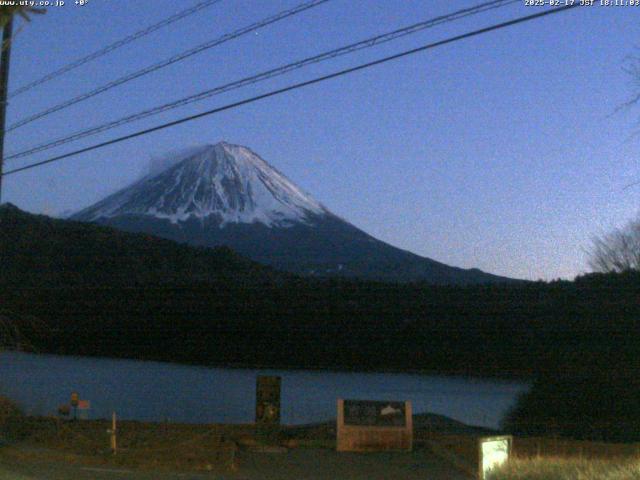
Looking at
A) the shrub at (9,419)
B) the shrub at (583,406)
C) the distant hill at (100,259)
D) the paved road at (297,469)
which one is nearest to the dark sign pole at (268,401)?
the paved road at (297,469)

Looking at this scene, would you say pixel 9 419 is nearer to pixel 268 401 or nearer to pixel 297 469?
pixel 268 401

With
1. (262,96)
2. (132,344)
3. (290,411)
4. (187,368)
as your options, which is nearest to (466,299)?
(290,411)

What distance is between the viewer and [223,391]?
20.5 meters

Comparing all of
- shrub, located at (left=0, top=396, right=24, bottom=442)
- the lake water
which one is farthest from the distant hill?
shrub, located at (left=0, top=396, right=24, bottom=442)

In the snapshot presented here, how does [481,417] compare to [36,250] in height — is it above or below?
below

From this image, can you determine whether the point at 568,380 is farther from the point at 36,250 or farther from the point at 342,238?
the point at 342,238

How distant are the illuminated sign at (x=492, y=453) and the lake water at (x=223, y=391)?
10134mm

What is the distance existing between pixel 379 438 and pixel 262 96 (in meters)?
6.09

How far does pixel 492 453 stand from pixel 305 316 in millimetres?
14029

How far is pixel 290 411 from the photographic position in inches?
780

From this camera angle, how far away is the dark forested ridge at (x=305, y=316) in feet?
69.1

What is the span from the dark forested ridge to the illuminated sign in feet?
33.5

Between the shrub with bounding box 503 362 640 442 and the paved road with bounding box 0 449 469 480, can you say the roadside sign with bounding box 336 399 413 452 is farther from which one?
the shrub with bounding box 503 362 640 442

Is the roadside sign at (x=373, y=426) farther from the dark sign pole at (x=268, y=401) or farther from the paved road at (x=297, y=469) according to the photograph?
the dark sign pole at (x=268, y=401)
